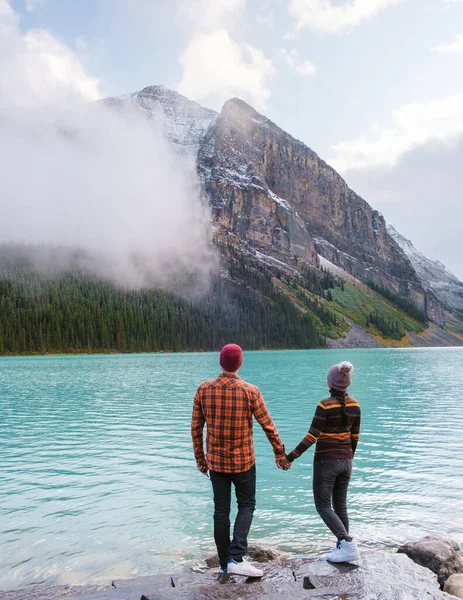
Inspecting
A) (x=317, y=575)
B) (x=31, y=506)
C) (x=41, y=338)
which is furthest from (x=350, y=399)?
(x=41, y=338)

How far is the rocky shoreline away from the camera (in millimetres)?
6297

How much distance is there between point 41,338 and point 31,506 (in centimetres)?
14886

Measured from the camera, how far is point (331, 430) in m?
7.59

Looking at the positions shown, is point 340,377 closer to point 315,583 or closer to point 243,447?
point 243,447

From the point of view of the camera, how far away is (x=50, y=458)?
1880cm

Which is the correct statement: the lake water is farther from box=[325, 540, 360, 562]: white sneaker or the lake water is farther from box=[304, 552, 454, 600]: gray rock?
box=[304, 552, 454, 600]: gray rock

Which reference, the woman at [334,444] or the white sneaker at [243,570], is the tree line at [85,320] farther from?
the woman at [334,444]

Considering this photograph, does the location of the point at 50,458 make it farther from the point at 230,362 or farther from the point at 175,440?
the point at 230,362

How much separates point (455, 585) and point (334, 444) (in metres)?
2.64

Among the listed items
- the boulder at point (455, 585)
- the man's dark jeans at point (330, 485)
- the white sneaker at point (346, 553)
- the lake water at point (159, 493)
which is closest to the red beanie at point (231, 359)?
the man's dark jeans at point (330, 485)

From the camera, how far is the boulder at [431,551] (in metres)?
8.32

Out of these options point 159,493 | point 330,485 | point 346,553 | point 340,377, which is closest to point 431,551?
point 346,553

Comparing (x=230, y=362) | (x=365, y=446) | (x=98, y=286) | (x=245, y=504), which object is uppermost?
(x=98, y=286)

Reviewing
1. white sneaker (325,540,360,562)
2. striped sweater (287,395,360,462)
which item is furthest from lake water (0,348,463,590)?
striped sweater (287,395,360,462)
